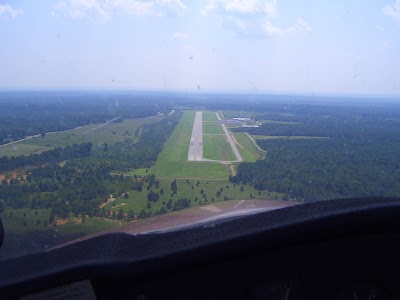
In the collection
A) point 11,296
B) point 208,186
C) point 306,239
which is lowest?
point 208,186

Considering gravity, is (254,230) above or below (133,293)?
above

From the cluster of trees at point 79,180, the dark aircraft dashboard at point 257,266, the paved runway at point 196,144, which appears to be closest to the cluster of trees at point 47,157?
the cluster of trees at point 79,180

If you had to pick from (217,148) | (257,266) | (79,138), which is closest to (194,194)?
(217,148)

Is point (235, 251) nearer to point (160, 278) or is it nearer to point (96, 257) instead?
point (160, 278)

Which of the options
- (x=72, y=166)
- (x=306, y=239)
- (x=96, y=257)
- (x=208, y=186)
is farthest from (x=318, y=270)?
(x=72, y=166)

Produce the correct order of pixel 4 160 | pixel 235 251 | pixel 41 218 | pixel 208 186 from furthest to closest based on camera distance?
pixel 4 160
pixel 208 186
pixel 41 218
pixel 235 251

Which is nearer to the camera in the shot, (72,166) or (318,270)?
(318,270)

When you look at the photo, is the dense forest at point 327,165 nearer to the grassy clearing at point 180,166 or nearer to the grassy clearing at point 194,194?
the grassy clearing at point 194,194
